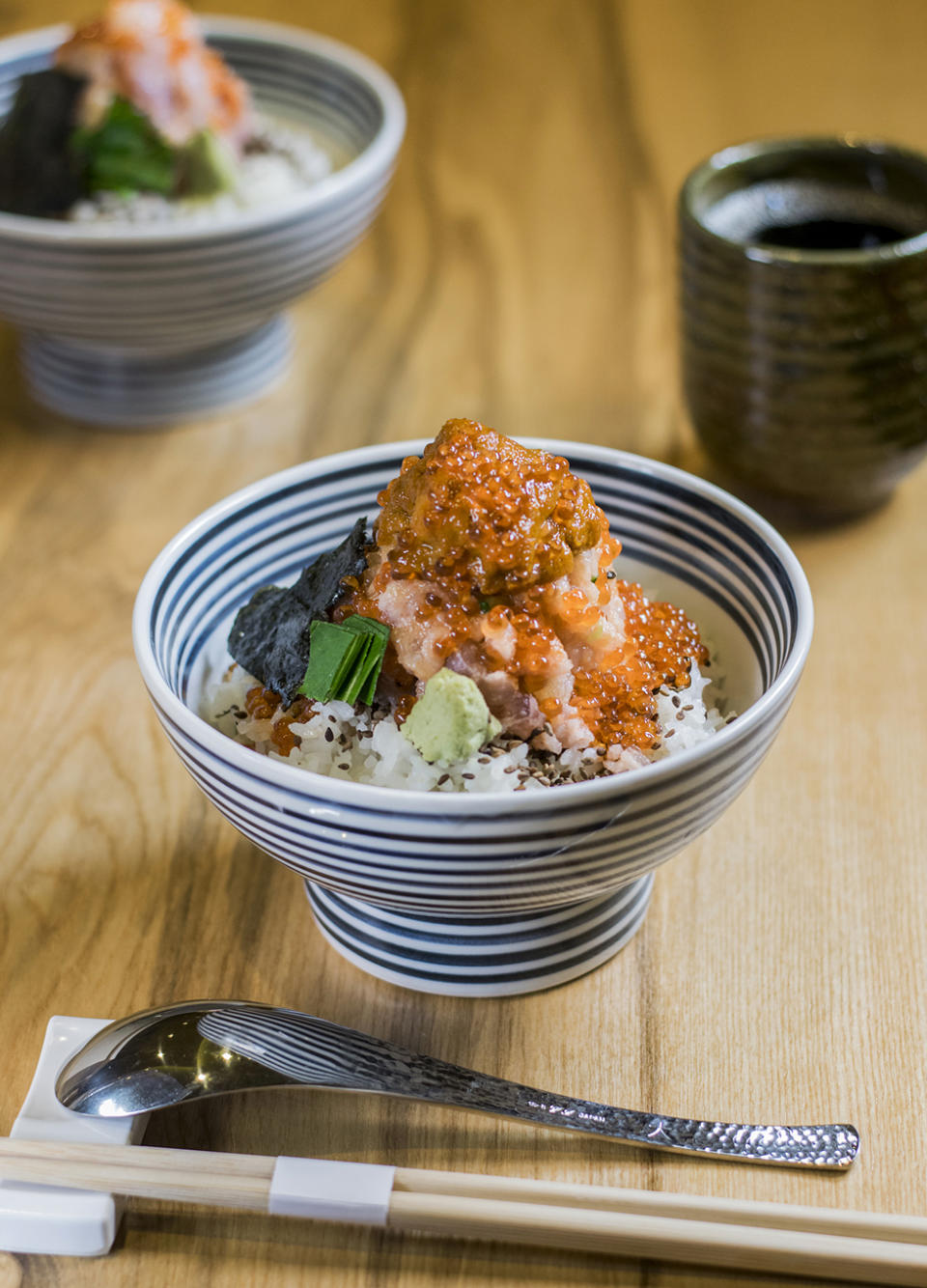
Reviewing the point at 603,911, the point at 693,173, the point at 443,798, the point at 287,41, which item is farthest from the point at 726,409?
the point at 287,41

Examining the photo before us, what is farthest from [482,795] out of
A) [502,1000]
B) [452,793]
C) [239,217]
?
[239,217]

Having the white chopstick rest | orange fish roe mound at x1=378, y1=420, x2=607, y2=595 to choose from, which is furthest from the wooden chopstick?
orange fish roe mound at x1=378, y1=420, x2=607, y2=595

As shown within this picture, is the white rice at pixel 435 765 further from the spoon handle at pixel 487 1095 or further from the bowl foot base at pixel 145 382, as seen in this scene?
the bowl foot base at pixel 145 382

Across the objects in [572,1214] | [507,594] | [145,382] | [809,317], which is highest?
[507,594]

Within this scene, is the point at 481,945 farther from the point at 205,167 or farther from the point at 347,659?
the point at 205,167

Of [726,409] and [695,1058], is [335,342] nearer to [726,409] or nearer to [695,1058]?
[726,409]
